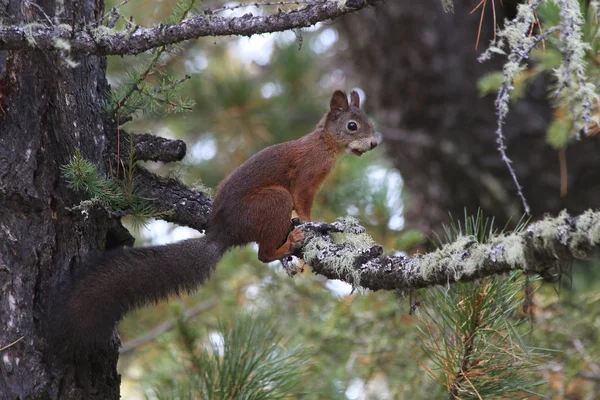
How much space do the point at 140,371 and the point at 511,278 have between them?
11.3 feet

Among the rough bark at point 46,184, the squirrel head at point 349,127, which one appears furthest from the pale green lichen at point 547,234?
the squirrel head at point 349,127

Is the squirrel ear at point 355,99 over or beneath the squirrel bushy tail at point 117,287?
over

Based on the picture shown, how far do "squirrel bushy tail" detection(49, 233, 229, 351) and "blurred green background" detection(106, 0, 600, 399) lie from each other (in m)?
0.13

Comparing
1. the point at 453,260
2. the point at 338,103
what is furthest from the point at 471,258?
the point at 338,103

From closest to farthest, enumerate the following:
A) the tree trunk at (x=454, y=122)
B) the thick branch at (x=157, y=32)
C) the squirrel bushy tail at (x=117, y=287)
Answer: the thick branch at (x=157, y=32)
the squirrel bushy tail at (x=117, y=287)
the tree trunk at (x=454, y=122)

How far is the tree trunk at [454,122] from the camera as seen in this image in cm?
433

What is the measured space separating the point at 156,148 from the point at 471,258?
40.8 inches

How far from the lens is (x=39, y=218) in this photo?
1.82 metres

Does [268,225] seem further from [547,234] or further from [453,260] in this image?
[547,234]

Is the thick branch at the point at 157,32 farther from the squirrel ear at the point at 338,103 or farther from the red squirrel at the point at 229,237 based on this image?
the squirrel ear at the point at 338,103

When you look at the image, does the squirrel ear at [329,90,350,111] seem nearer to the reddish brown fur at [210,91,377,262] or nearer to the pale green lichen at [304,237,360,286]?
the reddish brown fur at [210,91,377,262]

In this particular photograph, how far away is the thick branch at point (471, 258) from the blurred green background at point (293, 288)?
0.36m

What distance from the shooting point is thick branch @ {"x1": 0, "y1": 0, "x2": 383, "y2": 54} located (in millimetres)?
1579

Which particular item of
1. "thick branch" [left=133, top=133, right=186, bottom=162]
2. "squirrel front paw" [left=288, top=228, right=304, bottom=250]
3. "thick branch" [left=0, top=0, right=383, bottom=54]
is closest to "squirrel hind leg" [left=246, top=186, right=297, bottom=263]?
"squirrel front paw" [left=288, top=228, right=304, bottom=250]
